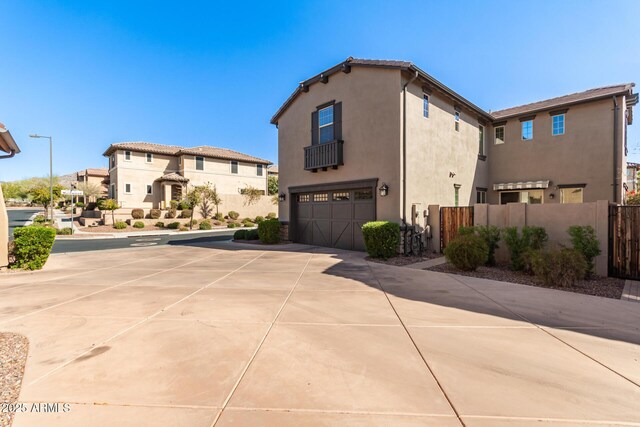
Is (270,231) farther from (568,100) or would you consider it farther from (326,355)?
(568,100)

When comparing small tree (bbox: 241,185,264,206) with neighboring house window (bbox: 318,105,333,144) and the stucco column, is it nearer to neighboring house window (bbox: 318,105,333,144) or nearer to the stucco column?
neighboring house window (bbox: 318,105,333,144)

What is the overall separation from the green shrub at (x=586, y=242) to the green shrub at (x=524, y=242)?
743mm

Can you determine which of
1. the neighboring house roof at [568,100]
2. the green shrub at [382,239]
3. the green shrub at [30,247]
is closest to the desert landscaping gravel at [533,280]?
the green shrub at [382,239]

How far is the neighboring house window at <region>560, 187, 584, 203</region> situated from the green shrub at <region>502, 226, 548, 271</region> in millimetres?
8469

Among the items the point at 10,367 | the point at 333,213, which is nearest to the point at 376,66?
the point at 333,213

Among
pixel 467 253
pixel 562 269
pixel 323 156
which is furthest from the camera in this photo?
pixel 323 156

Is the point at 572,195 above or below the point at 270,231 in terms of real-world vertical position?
above

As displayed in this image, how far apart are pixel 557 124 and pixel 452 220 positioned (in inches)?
363

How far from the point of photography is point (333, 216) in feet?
43.1

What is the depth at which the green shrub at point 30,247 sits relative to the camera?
27.6ft

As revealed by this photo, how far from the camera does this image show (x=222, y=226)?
98.3ft

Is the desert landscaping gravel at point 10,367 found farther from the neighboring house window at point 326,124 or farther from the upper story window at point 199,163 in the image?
the upper story window at point 199,163

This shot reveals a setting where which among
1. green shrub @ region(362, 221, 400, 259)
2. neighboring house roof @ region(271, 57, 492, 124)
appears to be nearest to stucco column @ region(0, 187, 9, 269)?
green shrub @ region(362, 221, 400, 259)

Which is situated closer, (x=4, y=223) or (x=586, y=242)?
(x=586, y=242)
